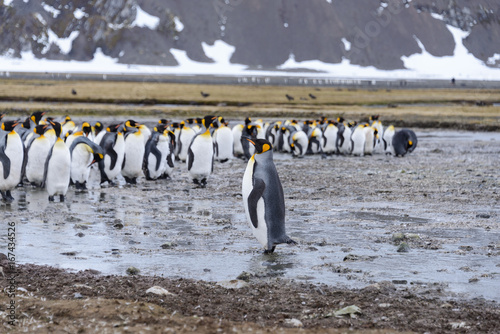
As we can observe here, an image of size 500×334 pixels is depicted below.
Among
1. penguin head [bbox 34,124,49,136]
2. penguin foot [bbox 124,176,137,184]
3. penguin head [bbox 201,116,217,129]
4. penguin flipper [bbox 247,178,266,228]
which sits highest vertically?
penguin head [bbox 201,116,217,129]

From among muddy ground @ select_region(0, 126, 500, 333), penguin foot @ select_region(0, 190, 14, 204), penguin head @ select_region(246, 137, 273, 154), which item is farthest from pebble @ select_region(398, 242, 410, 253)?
penguin foot @ select_region(0, 190, 14, 204)

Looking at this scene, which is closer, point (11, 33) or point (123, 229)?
point (123, 229)

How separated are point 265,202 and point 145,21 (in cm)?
18129

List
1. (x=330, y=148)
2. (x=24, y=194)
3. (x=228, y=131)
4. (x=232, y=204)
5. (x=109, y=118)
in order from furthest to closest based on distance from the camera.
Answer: (x=109, y=118), (x=330, y=148), (x=228, y=131), (x=24, y=194), (x=232, y=204)

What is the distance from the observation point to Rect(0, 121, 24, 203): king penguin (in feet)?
34.7

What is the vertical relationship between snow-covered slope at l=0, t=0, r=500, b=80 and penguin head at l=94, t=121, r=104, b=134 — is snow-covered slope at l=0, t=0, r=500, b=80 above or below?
above

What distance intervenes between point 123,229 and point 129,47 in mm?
169929

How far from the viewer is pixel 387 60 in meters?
174

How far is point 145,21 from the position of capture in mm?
182625

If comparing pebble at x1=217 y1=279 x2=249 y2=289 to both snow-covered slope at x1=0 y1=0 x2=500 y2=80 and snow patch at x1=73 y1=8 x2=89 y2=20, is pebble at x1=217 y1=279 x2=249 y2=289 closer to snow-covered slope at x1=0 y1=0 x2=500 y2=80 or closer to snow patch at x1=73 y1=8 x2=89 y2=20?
snow-covered slope at x1=0 y1=0 x2=500 y2=80

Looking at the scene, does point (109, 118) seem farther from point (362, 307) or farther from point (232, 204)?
point (362, 307)

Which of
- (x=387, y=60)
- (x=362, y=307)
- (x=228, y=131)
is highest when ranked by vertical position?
(x=387, y=60)

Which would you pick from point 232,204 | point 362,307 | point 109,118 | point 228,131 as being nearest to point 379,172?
point 228,131

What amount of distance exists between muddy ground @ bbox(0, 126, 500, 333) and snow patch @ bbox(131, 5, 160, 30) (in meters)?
172
